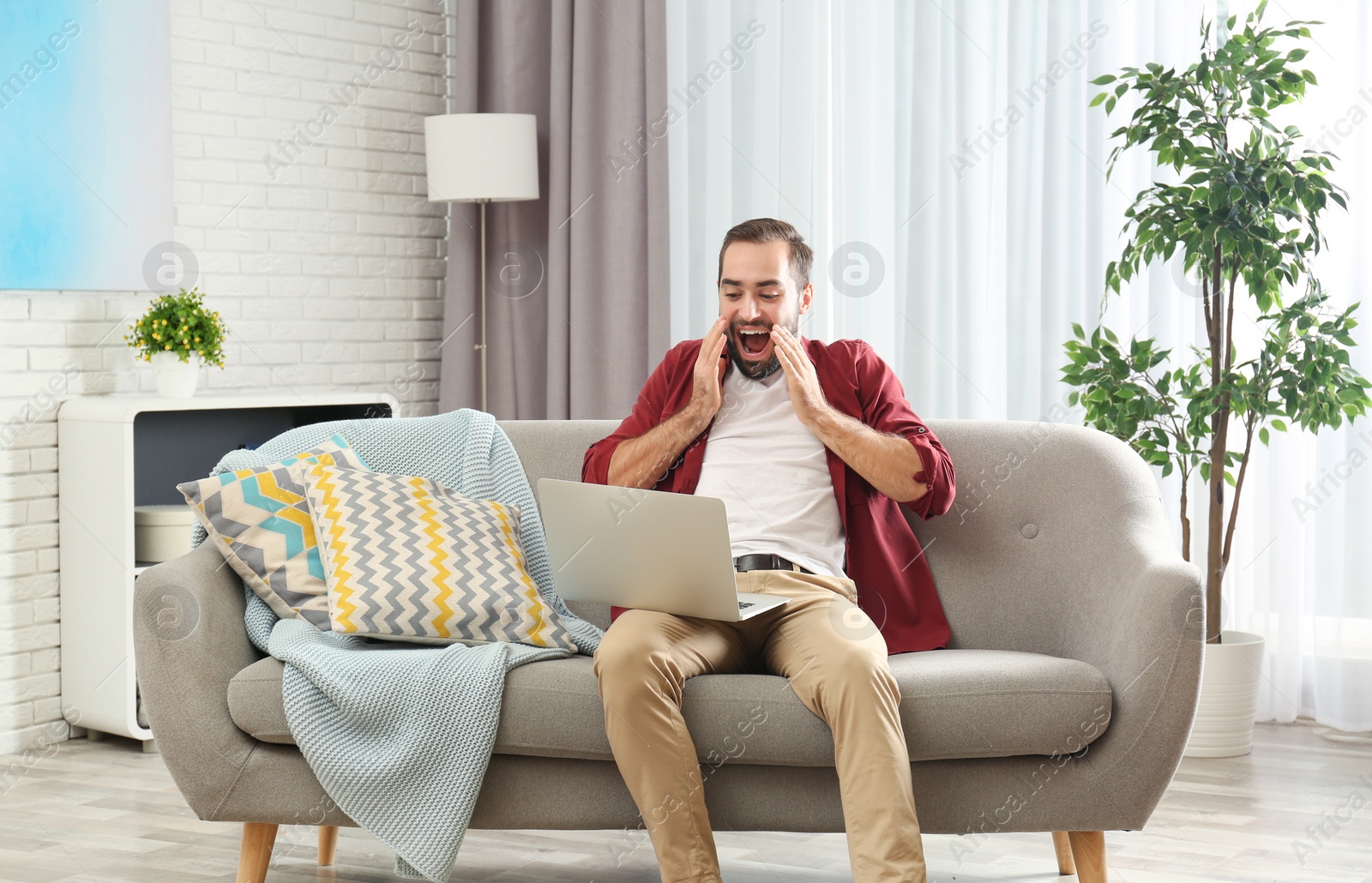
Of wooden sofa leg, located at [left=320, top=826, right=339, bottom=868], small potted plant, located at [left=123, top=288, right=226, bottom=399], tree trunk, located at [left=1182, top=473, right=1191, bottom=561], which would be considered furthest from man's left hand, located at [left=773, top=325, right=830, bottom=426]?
small potted plant, located at [left=123, top=288, right=226, bottom=399]

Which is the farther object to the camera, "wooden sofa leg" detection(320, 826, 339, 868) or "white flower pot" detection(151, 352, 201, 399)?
"white flower pot" detection(151, 352, 201, 399)

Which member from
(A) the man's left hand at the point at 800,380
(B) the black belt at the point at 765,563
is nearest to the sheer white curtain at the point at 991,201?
(A) the man's left hand at the point at 800,380

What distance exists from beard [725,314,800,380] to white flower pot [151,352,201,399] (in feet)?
5.34

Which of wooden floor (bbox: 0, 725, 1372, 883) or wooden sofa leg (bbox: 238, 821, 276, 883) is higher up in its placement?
wooden sofa leg (bbox: 238, 821, 276, 883)

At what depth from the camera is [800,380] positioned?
2383 millimetres

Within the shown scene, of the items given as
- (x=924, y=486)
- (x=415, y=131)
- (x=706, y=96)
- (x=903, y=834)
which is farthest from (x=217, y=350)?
(x=903, y=834)

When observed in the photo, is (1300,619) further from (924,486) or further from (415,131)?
(415,131)

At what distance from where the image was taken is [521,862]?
253 centimetres

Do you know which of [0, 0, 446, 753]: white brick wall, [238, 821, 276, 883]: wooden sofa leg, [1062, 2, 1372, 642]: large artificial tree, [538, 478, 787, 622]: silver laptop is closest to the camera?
[538, 478, 787, 622]: silver laptop

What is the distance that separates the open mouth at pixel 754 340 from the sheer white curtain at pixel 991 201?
1.33 m

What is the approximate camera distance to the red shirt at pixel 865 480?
2365 mm

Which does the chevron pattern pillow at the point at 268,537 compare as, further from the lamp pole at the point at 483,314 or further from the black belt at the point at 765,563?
the lamp pole at the point at 483,314

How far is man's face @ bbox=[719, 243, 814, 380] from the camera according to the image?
247 centimetres

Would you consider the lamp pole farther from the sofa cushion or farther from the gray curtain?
the sofa cushion
